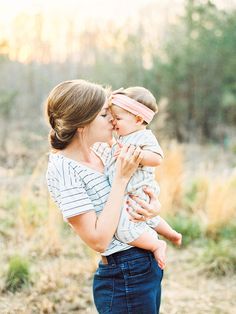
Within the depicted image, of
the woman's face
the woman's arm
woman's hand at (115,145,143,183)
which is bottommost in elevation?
the woman's arm

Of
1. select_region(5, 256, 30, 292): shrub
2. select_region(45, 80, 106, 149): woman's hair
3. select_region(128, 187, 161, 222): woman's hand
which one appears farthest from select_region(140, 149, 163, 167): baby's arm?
select_region(5, 256, 30, 292): shrub

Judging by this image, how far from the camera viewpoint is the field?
13.1 ft

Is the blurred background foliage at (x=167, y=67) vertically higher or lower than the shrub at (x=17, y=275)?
higher

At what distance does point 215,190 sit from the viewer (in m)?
5.84

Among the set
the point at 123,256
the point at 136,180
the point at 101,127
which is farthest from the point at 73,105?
the point at 123,256

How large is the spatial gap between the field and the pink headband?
7.04ft

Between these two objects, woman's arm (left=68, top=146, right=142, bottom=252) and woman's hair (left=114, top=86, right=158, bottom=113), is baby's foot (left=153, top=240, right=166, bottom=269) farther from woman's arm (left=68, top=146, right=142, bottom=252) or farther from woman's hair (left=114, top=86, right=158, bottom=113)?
woman's hair (left=114, top=86, right=158, bottom=113)

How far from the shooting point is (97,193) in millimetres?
1940

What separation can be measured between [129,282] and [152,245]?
6.7 inches

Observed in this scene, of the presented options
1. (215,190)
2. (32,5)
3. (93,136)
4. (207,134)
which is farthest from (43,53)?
(93,136)

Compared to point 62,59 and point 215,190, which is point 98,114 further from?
point 62,59

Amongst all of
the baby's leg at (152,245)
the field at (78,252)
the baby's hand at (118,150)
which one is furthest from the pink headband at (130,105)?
the field at (78,252)

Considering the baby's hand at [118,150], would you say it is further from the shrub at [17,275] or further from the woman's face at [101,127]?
the shrub at [17,275]

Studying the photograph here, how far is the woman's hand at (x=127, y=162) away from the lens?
75.4 inches
